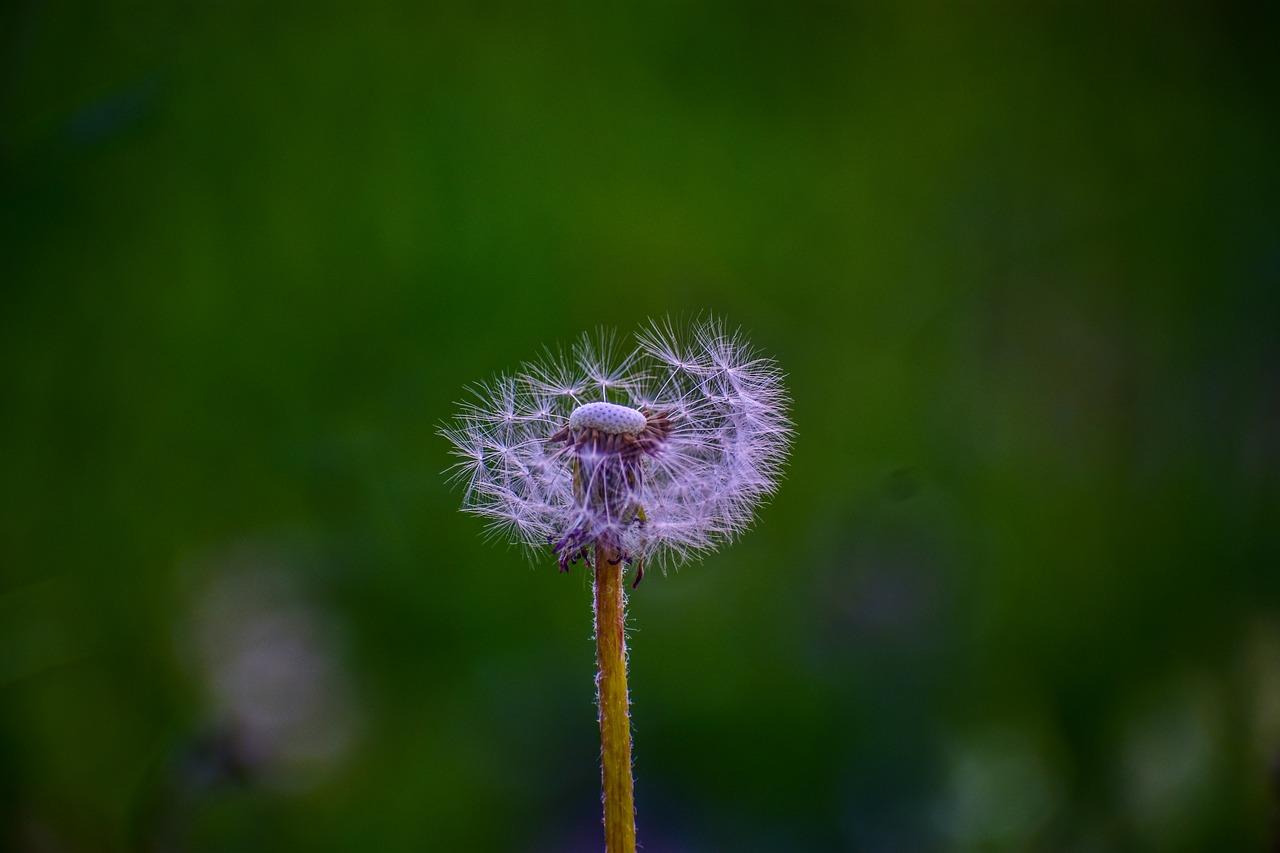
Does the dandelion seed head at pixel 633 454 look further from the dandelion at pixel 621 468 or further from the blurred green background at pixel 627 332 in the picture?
the blurred green background at pixel 627 332

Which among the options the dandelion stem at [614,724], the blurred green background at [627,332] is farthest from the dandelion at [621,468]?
the blurred green background at [627,332]

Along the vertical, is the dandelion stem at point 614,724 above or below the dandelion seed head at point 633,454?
below

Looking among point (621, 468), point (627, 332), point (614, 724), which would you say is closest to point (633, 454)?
point (621, 468)

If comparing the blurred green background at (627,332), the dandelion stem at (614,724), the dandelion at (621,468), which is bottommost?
the dandelion stem at (614,724)

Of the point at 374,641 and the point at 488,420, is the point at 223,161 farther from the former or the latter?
the point at 488,420

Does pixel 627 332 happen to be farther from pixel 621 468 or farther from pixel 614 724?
pixel 614 724

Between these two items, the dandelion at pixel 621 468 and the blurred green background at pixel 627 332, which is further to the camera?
the blurred green background at pixel 627 332

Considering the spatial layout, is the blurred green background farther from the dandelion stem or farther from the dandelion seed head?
the dandelion stem
